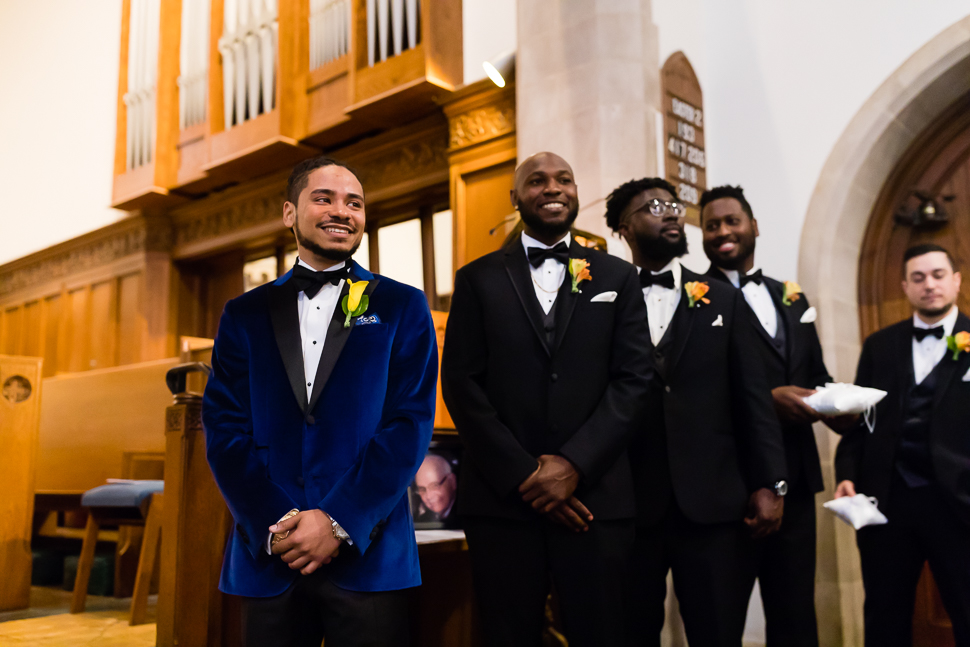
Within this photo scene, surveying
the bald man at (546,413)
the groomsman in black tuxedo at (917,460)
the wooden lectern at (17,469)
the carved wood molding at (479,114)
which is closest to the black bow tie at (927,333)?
the groomsman in black tuxedo at (917,460)

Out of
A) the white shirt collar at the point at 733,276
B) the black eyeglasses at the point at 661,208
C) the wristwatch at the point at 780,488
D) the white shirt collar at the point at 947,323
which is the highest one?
the black eyeglasses at the point at 661,208

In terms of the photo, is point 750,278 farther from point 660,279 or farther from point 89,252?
point 89,252

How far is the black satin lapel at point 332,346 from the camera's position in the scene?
1.71m

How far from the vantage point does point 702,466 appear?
225 centimetres

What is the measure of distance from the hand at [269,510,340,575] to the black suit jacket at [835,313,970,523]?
1922 mm

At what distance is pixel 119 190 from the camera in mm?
7285

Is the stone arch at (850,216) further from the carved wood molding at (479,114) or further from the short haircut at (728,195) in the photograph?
the carved wood molding at (479,114)

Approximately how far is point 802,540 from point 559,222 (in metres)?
1.24

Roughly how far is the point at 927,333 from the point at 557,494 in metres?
1.64

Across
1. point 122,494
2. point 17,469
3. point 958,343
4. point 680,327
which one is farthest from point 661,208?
point 17,469

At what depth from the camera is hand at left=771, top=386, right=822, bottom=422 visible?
2541 millimetres

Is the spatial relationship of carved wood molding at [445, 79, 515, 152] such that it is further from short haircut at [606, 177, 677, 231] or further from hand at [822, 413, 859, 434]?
hand at [822, 413, 859, 434]

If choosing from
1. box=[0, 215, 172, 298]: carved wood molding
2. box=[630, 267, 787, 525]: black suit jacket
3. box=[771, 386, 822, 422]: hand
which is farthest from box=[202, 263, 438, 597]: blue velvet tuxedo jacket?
box=[0, 215, 172, 298]: carved wood molding

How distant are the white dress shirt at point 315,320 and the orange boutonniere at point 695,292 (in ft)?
3.45
